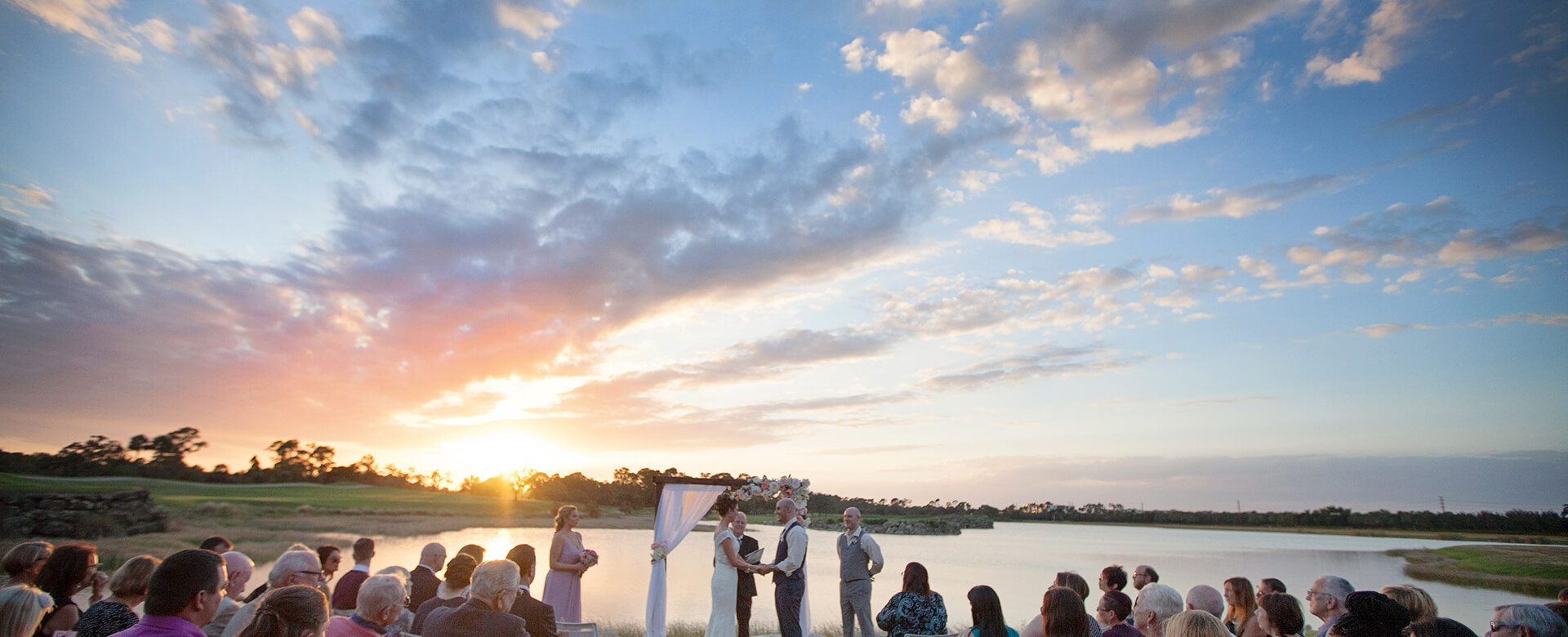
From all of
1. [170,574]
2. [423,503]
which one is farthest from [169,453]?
[170,574]

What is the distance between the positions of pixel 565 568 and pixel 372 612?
3946 millimetres

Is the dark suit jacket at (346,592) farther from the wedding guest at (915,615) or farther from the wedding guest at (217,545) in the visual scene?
the wedding guest at (915,615)

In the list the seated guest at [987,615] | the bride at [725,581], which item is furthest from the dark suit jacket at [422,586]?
the seated guest at [987,615]

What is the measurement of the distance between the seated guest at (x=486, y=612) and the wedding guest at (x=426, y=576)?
1.99 metres

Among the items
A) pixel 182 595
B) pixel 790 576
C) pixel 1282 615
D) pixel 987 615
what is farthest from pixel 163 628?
pixel 790 576

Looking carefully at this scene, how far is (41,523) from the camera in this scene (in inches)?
907

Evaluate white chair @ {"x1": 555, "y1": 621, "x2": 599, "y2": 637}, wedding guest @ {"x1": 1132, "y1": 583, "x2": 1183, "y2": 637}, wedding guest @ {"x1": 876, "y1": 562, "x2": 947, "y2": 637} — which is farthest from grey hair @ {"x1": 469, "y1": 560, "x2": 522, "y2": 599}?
wedding guest @ {"x1": 1132, "y1": 583, "x2": 1183, "y2": 637}

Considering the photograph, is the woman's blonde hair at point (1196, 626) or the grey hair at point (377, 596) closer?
the woman's blonde hair at point (1196, 626)

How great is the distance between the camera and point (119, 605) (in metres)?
3.04

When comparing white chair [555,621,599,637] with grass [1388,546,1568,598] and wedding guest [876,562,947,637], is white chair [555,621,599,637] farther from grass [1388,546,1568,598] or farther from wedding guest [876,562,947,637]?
grass [1388,546,1568,598]

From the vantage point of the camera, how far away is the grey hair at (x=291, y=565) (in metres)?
3.88

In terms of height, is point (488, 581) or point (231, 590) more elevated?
point (488, 581)

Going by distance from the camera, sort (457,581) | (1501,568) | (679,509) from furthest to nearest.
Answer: (1501,568) → (679,509) → (457,581)

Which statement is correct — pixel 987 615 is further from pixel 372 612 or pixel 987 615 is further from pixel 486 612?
pixel 372 612
